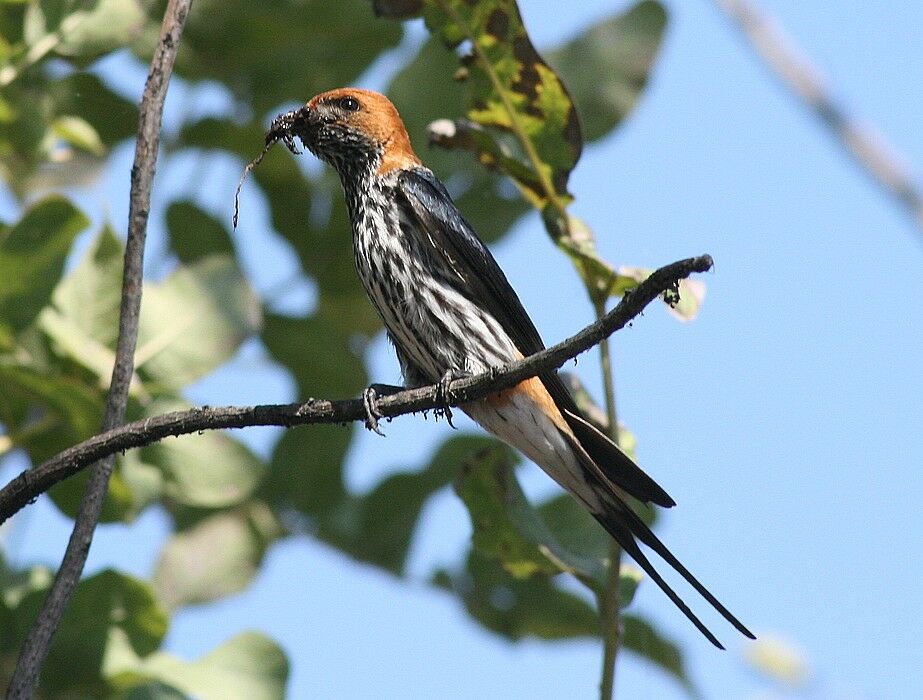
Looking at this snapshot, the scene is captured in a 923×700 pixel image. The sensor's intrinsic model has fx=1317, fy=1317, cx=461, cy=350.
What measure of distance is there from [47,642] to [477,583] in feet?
6.03

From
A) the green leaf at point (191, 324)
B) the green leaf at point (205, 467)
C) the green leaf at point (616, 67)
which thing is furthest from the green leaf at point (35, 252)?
the green leaf at point (616, 67)

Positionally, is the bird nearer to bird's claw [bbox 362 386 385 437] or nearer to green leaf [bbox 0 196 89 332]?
bird's claw [bbox 362 386 385 437]

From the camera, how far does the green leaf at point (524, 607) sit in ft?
13.7

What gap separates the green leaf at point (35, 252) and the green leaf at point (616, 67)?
1828 millimetres

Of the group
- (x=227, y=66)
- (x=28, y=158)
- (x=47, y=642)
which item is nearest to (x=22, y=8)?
(x=28, y=158)

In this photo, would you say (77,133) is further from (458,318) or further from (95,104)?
(458,318)

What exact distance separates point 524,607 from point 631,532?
80 cm

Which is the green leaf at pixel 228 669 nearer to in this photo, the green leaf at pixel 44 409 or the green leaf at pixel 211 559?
the green leaf at pixel 211 559

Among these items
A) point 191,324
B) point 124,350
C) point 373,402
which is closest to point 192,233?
point 191,324

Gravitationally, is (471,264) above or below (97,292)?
above

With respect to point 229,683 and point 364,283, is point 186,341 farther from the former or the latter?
point 229,683

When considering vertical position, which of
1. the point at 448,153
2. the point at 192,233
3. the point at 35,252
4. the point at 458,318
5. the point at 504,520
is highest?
the point at 448,153

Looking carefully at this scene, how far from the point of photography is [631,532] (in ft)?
11.5

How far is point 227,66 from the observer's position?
4.49m
